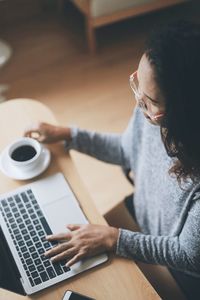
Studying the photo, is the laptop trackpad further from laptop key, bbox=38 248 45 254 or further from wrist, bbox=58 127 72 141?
wrist, bbox=58 127 72 141

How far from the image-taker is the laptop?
929mm

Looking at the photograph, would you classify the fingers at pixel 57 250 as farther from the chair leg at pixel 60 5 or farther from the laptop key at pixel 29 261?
the chair leg at pixel 60 5

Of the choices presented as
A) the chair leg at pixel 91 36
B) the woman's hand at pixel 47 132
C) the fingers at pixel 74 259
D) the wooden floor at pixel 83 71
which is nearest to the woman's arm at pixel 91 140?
the woman's hand at pixel 47 132

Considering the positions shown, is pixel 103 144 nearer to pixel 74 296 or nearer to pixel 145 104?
pixel 145 104

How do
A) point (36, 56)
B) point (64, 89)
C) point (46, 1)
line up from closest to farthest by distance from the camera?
point (64, 89) < point (36, 56) < point (46, 1)

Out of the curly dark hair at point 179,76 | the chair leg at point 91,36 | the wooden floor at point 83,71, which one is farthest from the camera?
the chair leg at point 91,36

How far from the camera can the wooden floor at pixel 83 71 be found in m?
2.12

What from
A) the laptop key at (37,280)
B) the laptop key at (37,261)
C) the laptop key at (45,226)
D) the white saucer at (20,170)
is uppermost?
the white saucer at (20,170)

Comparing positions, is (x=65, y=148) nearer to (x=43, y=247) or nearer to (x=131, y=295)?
(x=43, y=247)

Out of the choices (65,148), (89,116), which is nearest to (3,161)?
(65,148)

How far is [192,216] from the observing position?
3.06ft

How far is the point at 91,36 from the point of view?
2.65m

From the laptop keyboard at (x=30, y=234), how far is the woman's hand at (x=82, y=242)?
0.02m

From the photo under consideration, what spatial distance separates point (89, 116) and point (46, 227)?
1.38 m
